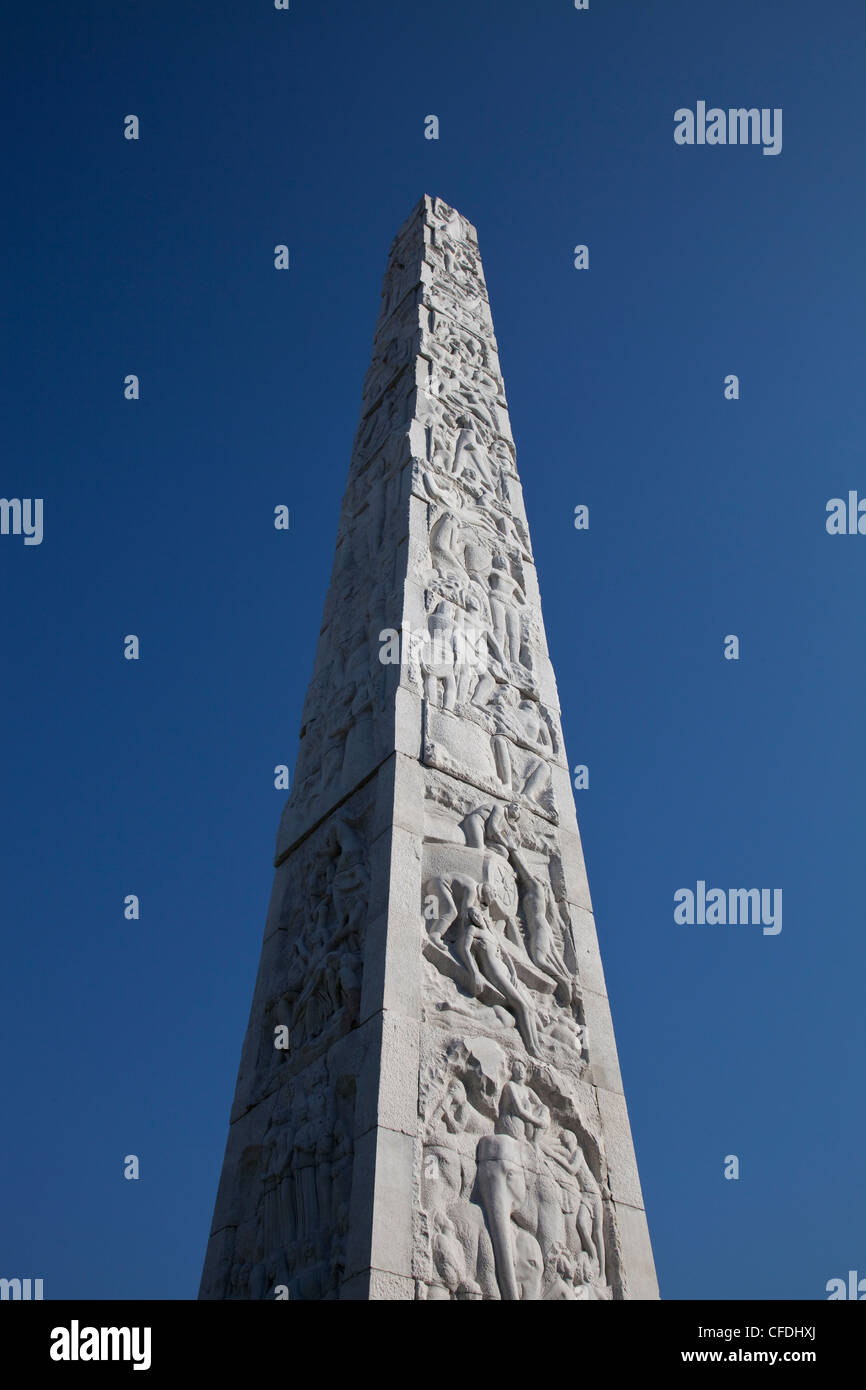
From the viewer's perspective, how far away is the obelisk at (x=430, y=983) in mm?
5301

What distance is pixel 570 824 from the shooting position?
785cm

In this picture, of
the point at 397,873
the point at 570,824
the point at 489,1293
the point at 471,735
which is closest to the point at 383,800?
the point at 397,873

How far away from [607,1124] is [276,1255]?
202cm

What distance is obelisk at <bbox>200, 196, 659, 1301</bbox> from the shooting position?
17.4ft

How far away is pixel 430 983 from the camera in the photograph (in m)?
→ 6.05

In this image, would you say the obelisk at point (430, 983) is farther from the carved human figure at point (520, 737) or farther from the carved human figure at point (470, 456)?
the carved human figure at point (470, 456)

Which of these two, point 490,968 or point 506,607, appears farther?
point 506,607

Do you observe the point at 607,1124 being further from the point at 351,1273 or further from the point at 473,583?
the point at 473,583

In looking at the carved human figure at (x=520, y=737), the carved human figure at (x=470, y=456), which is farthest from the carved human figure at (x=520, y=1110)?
the carved human figure at (x=470, y=456)

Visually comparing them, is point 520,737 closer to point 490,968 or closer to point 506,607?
point 506,607
